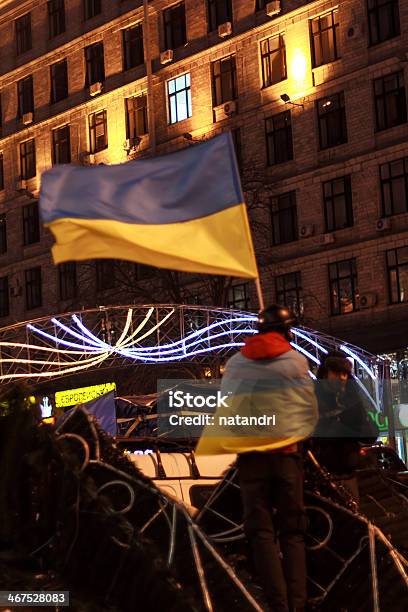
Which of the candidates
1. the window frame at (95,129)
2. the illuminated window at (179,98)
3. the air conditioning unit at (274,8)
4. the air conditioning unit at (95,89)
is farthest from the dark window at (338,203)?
the air conditioning unit at (95,89)

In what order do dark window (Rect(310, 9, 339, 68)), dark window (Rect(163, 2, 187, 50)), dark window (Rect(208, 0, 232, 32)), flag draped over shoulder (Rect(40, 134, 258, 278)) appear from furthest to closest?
dark window (Rect(163, 2, 187, 50)) → dark window (Rect(208, 0, 232, 32)) → dark window (Rect(310, 9, 339, 68)) → flag draped over shoulder (Rect(40, 134, 258, 278))

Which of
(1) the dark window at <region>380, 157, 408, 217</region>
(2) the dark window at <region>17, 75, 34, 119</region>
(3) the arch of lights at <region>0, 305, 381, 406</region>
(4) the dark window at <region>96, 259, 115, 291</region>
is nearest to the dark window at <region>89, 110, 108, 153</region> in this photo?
(2) the dark window at <region>17, 75, 34, 119</region>

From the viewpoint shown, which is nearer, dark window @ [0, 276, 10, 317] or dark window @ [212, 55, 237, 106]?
dark window @ [212, 55, 237, 106]

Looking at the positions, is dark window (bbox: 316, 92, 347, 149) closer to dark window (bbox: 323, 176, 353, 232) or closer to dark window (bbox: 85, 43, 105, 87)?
dark window (bbox: 323, 176, 353, 232)

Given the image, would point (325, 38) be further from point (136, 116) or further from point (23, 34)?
point (23, 34)

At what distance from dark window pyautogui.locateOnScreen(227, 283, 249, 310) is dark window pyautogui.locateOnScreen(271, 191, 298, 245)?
5.64 ft

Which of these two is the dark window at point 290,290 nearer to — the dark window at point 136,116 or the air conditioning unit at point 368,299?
the air conditioning unit at point 368,299

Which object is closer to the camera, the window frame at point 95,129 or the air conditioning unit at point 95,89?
the window frame at point 95,129

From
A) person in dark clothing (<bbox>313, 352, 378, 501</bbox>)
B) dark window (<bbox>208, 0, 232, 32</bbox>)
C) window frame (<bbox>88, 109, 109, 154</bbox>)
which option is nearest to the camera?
person in dark clothing (<bbox>313, 352, 378, 501</bbox>)

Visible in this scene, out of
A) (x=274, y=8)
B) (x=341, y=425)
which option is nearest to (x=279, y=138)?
(x=274, y=8)

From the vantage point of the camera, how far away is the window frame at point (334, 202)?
34.6 m

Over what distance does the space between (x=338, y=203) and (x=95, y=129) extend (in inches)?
484

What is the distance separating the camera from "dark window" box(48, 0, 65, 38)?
151 ft

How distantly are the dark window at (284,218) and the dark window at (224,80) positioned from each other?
13.9 ft
